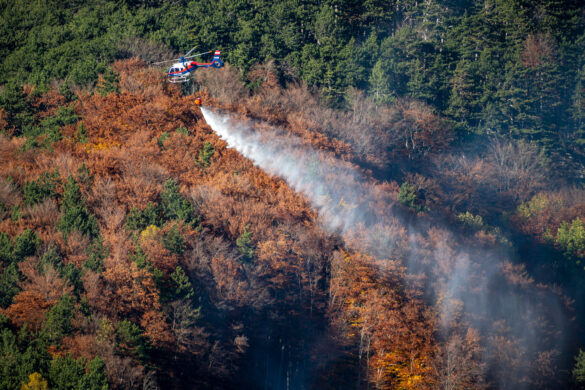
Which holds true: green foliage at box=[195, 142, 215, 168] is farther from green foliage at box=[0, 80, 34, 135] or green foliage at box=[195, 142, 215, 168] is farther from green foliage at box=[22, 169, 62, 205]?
green foliage at box=[0, 80, 34, 135]

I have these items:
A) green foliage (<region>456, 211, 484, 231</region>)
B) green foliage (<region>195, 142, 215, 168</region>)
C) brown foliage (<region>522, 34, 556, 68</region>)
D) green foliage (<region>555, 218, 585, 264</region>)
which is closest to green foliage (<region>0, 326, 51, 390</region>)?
green foliage (<region>195, 142, 215, 168</region>)

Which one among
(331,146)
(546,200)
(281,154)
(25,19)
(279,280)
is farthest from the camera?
(25,19)

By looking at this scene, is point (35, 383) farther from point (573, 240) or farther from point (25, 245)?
point (573, 240)

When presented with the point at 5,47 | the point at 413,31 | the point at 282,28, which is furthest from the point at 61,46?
the point at 413,31

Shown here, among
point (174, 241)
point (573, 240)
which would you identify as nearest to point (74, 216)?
point (174, 241)

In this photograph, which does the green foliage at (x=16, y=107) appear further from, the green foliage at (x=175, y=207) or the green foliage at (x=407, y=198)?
the green foliage at (x=407, y=198)

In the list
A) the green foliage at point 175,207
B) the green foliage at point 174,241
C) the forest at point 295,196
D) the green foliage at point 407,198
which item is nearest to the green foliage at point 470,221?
the forest at point 295,196

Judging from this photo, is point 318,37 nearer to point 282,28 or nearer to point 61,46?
point 282,28
